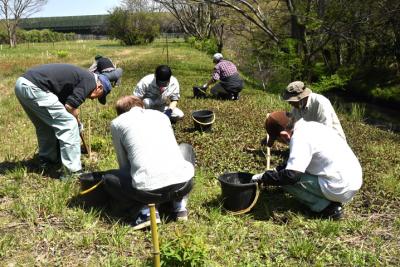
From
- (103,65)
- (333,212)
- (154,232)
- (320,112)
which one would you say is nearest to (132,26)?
(103,65)

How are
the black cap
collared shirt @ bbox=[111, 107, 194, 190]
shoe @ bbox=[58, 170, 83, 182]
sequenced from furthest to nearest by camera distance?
1. the black cap
2. shoe @ bbox=[58, 170, 83, 182]
3. collared shirt @ bbox=[111, 107, 194, 190]

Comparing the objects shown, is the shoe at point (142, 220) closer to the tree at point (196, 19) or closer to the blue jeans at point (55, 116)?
the blue jeans at point (55, 116)

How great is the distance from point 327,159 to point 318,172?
0.17 m

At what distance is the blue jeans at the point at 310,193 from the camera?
421 centimetres

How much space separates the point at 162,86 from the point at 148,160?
3096mm

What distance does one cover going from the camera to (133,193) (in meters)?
3.91

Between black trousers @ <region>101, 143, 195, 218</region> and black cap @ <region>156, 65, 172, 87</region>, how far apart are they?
101 inches

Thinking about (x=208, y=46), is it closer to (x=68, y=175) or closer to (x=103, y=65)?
(x=103, y=65)

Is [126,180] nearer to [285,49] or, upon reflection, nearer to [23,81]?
[23,81]

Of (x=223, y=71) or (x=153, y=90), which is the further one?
(x=223, y=71)

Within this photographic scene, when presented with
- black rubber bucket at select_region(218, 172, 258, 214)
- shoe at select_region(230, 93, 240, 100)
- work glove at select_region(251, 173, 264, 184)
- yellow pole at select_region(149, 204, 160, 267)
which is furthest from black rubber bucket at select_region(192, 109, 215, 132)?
yellow pole at select_region(149, 204, 160, 267)

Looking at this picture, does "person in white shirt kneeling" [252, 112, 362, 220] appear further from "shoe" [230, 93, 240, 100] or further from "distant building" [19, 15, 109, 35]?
"distant building" [19, 15, 109, 35]

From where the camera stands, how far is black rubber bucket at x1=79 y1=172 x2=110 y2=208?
424 centimetres

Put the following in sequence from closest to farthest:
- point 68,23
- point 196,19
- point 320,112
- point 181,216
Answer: point 181,216 → point 320,112 → point 196,19 → point 68,23
